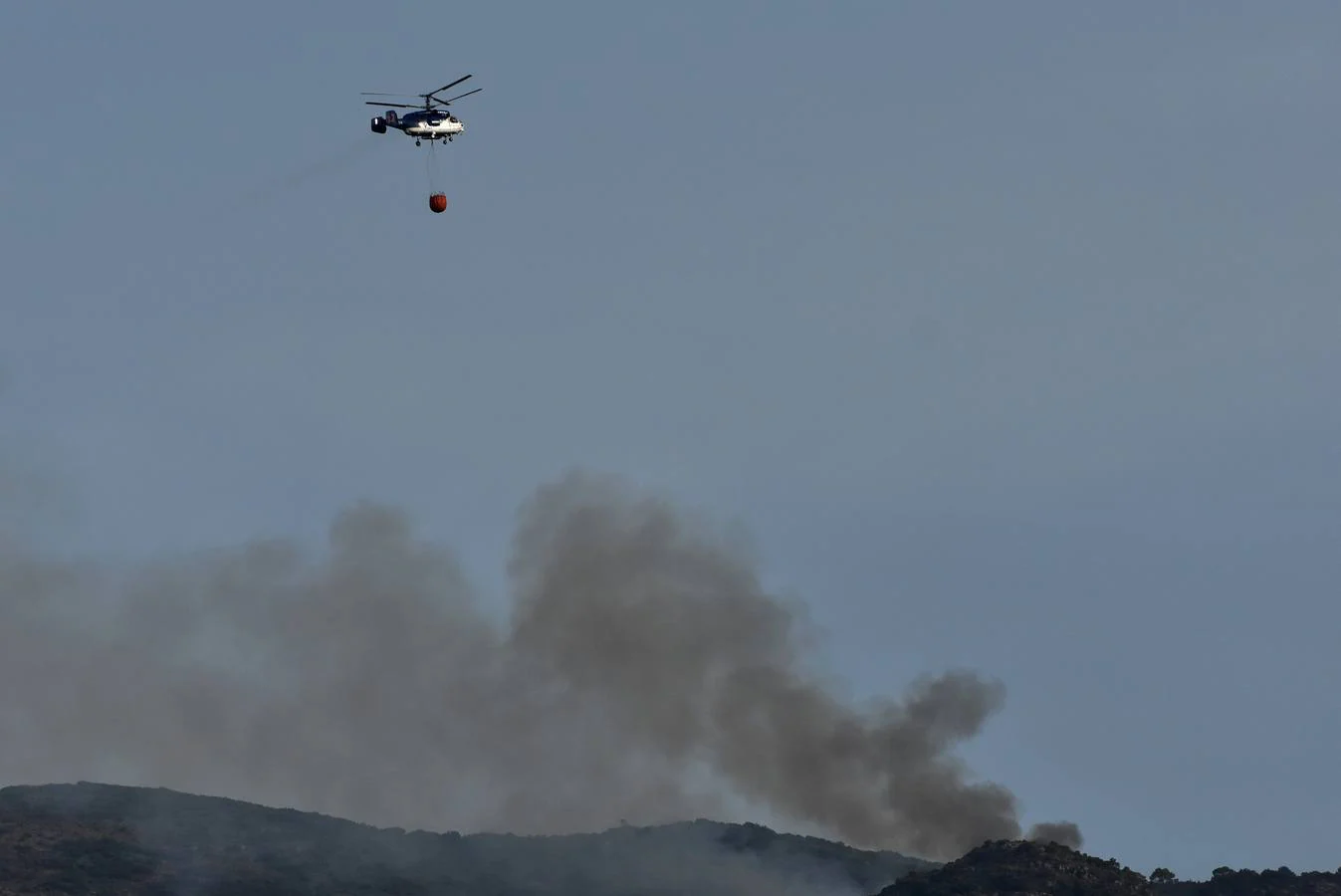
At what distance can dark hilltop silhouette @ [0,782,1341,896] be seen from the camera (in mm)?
143000

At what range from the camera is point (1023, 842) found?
138m

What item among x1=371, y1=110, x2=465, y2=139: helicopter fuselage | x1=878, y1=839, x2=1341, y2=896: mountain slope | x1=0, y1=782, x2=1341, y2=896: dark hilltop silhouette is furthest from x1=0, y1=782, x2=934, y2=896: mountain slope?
x1=371, y1=110, x2=465, y2=139: helicopter fuselage

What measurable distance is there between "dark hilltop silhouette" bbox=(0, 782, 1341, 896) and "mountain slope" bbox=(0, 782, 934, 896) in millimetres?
134

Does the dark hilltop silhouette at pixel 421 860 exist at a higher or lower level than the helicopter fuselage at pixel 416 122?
lower

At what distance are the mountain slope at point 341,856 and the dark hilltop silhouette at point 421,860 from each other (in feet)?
0.44

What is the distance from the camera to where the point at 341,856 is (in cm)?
15688

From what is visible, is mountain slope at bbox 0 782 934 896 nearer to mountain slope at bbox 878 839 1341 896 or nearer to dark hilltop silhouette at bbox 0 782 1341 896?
dark hilltop silhouette at bbox 0 782 1341 896

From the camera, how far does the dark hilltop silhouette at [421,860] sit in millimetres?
143000

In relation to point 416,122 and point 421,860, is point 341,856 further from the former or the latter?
point 416,122

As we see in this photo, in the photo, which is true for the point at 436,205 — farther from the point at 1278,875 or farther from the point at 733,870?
the point at 1278,875

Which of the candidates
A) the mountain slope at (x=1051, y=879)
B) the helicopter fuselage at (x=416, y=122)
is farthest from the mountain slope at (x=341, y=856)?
the helicopter fuselage at (x=416, y=122)

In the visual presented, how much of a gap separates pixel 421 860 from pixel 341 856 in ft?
15.2

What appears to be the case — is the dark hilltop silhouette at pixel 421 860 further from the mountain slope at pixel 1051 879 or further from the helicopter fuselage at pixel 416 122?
the helicopter fuselage at pixel 416 122

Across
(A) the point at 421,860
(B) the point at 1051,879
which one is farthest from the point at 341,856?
(B) the point at 1051,879
